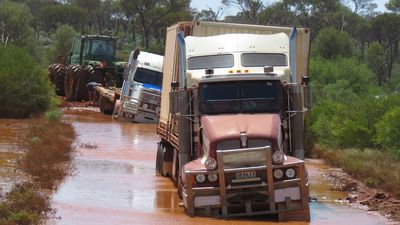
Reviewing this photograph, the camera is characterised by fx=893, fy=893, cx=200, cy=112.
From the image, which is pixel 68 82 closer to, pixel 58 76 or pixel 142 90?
pixel 58 76

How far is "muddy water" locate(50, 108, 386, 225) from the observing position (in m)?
15.1

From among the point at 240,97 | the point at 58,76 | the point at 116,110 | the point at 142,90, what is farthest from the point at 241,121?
the point at 58,76

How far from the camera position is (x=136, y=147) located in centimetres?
2889

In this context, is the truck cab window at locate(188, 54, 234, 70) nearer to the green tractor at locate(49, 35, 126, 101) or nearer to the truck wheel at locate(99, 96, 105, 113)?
the truck wheel at locate(99, 96, 105, 113)

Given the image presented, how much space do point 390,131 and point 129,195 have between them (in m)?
9.57

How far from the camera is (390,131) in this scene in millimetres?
24797

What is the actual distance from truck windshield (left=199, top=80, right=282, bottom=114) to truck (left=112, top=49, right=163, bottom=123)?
20857 mm

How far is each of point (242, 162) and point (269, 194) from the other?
0.70 meters

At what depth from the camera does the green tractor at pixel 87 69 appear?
4812 centimetres

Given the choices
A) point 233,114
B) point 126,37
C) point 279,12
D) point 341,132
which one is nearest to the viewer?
point 233,114

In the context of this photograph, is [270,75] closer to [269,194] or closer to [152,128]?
[269,194]

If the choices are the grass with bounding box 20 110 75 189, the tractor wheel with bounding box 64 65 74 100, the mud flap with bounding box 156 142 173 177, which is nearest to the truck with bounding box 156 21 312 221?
the mud flap with bounding box 156 142 173 177

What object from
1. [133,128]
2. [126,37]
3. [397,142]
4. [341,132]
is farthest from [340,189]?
[126,37]

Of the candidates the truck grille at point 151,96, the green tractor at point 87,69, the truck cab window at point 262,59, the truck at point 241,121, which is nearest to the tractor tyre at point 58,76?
the green tractor at point 87,69
